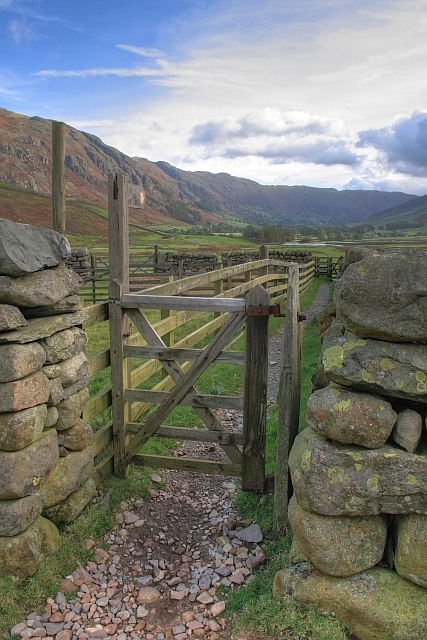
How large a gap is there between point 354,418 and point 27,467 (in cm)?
267

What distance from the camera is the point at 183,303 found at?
5023 mm

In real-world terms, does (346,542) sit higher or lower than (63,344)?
lower

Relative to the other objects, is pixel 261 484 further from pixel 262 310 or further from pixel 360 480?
pixel 360 480

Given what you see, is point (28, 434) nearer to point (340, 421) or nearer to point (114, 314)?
point (114, 314)

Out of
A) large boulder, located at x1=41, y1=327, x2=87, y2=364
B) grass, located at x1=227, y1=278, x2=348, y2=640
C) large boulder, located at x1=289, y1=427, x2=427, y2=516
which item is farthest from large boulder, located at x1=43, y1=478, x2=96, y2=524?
large boulder, located at x1=289, y1=427, x2=427, y2=516

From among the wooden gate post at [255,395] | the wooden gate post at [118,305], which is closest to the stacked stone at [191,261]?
the wooden gate post at [118,305]

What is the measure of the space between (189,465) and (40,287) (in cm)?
268

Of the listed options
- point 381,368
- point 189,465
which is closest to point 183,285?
point 189,465

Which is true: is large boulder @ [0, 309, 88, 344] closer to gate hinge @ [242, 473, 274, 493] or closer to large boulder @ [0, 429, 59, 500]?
large boulder @ [0, 429, 59, 500]

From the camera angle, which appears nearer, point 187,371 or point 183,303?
point 183,303

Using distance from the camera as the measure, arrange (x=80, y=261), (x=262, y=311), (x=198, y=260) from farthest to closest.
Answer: (x=198, y=260), (x=80, y=261), (x=262, y=311)

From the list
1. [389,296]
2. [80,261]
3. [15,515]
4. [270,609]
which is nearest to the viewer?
[389,296]

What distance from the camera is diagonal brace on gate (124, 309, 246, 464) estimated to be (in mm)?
4949

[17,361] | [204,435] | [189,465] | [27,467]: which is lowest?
[189,465]
